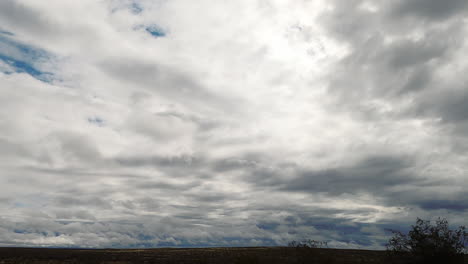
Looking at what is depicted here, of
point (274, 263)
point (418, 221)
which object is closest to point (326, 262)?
point (418, 221)

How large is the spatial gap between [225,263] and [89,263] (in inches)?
1700

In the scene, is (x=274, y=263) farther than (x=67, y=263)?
No

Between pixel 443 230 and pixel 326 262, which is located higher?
pixel 443 230

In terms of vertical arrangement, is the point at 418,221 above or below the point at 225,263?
above

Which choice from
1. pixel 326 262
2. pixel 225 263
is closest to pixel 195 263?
pixel 225 263

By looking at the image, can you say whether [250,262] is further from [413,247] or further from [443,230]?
[443,230]

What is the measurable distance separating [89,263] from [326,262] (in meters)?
76.3

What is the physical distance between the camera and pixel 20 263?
96188 mm

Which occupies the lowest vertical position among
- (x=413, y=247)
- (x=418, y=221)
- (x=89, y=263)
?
(x=89, y=263)

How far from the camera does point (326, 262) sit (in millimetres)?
54000

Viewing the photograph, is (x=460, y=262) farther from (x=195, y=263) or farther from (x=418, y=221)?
(x=195, y=263)

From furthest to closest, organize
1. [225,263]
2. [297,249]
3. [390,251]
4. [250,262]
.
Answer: [225,263] < [297,249] < [250,262] < [390,251]

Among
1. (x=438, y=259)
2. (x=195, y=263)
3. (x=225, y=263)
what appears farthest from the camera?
(x=195, y=263)

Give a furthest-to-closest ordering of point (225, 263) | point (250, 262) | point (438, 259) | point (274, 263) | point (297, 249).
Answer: point (225, 263), point (274, 263), point (297, 249), point (250, 262), point (438, 259)
